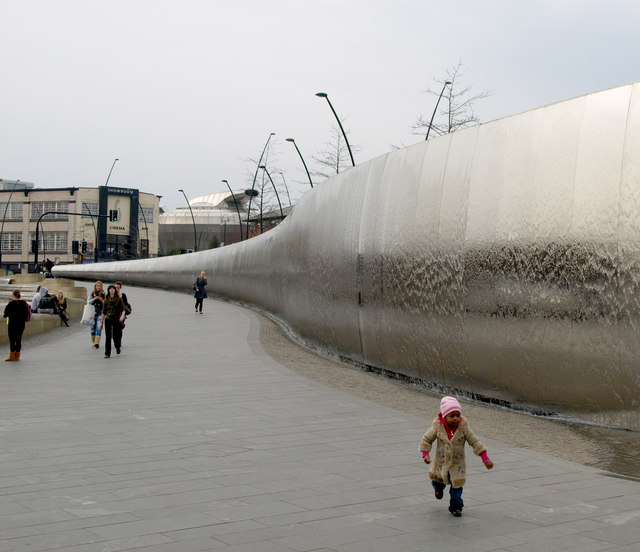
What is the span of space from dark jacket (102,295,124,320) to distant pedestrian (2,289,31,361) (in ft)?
4.71

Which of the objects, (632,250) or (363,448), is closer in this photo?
(363,448)

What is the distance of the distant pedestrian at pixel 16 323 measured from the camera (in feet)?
48.5

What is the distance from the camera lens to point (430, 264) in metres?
12.1

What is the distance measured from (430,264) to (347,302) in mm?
3425

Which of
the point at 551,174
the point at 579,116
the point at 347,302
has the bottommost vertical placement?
the point at 347,302

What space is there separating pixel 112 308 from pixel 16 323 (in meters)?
1.70

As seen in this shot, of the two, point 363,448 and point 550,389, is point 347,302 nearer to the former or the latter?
point 550,389

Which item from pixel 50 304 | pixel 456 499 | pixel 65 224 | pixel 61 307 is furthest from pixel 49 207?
pixel 456 499

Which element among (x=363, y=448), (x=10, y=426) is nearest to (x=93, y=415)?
(x=10, y=426)

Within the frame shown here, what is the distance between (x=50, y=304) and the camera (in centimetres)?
2427

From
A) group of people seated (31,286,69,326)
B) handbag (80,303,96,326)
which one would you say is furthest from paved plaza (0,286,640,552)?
group of people seated (31,286,69,326)

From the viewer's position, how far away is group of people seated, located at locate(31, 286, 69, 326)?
2377 centimetres

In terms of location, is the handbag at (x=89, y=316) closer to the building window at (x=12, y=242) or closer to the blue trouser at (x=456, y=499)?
the blue trouser at (x=456, y=499)

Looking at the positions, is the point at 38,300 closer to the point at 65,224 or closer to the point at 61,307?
the point at 61,307
